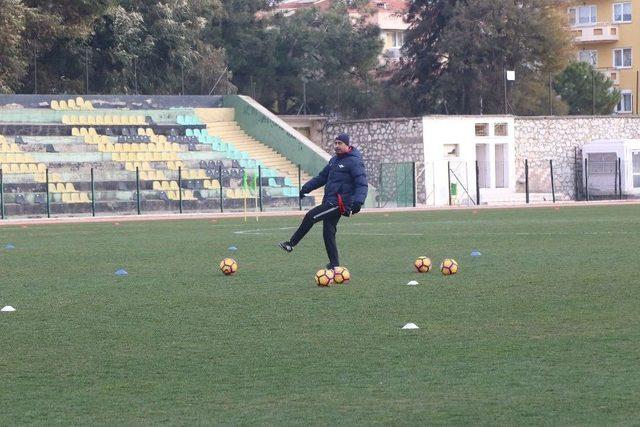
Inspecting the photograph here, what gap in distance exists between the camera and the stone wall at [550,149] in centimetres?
5156

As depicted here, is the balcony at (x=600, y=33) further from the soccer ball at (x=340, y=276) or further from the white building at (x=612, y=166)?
the soccer ball at (x=340, y=276)

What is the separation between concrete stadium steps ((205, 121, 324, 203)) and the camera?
4578 cm

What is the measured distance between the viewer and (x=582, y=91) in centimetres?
7225

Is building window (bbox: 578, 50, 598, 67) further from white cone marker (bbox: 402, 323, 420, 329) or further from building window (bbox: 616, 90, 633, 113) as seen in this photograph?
white cone marker (bbox: 402, 323, 420, 329)

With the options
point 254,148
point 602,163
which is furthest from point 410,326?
point 602,163

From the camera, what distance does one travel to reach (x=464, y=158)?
49.1 meters

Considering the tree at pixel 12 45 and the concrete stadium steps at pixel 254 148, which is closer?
the tree at pixel 12 45

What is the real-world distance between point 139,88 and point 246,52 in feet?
30.6

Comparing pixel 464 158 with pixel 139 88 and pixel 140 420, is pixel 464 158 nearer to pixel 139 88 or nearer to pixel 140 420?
pixel 139 88

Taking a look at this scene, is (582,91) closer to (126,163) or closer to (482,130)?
(482,130)

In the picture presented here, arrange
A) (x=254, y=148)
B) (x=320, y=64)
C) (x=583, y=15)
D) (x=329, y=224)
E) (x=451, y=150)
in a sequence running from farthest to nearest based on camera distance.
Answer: (x=583, y=15) < (x=320, y=64) < (x=451, y=150) < (x=254, y=148) < (x=329, y=224)

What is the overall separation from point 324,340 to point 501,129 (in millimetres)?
41729

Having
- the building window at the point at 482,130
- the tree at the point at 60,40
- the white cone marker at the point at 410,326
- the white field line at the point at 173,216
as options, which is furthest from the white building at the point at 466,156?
the white cone marker at the point at 410,326

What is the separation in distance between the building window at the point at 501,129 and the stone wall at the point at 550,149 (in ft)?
1.82
